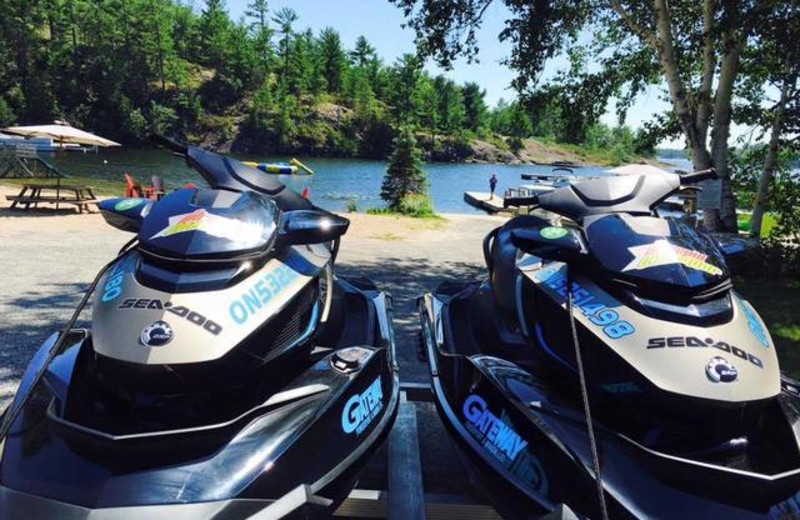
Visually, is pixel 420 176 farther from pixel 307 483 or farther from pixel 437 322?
pixel 307 483

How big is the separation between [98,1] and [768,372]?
98789 millimetres

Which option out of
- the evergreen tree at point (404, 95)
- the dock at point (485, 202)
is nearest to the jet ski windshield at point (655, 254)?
the dock at point (485, 202)

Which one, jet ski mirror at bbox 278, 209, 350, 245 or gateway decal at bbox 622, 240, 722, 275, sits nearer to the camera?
gateway decal at bbox 622, 240, 722, 275

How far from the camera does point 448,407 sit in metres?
2.56

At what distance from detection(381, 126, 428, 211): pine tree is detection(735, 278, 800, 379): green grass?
633 inches

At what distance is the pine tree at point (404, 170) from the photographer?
23.7 metres

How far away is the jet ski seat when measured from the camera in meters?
3.24

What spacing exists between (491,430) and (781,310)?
579cm

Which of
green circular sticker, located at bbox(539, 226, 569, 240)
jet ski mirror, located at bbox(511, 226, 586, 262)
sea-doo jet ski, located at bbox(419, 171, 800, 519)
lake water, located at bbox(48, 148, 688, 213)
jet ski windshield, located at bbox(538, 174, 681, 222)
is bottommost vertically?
lake water, located at bbox(48, 148, 688, 213)

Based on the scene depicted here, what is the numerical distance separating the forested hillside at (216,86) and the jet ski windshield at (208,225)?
6618 centimetres

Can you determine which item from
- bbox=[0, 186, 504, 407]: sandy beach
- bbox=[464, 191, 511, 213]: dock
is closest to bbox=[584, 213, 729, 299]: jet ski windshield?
bbox=[0, 186, 504, 407]: sandy beach

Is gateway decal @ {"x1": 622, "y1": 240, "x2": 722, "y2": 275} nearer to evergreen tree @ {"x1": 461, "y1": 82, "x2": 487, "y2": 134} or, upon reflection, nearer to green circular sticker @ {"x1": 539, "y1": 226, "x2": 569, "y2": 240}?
green circular sticker @ {"x1": 539, "y1": 226, "x2": 569, "y2": 240}

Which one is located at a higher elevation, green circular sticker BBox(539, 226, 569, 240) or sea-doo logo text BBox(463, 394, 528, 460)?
green circular sticker BBox(539, 226, 569, 240)

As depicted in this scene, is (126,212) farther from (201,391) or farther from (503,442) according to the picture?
(503,442)
